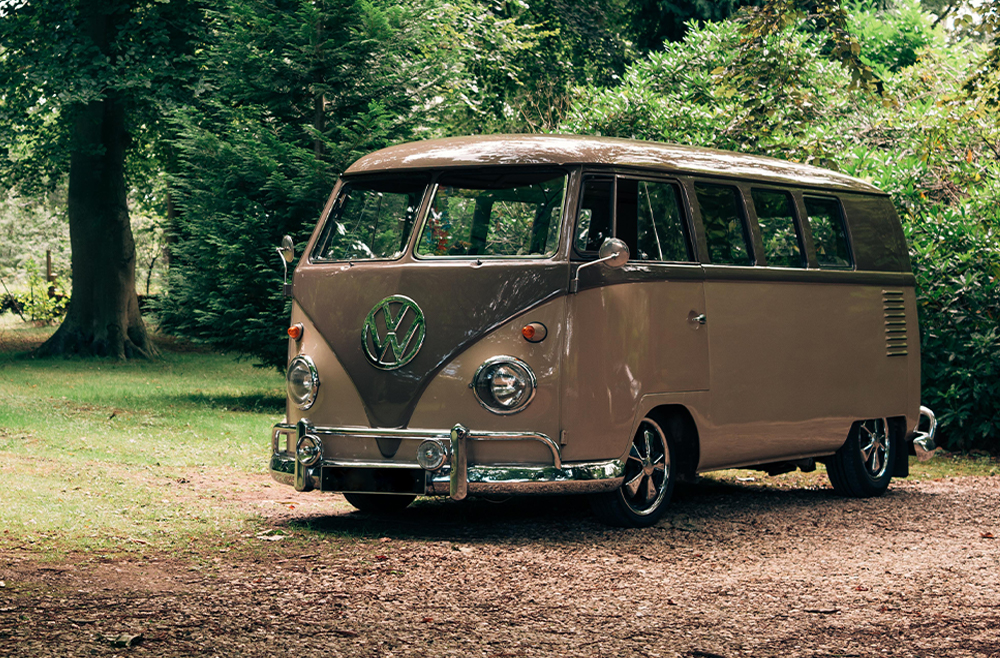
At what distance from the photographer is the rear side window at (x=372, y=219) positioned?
8.13 meters

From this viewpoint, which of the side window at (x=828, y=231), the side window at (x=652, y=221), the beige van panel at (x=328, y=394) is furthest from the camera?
the side window at (x=828, y=231)

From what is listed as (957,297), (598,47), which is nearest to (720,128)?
(957,297)

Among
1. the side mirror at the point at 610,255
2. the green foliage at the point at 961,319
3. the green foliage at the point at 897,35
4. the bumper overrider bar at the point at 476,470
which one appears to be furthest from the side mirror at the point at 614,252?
the green foliage at the point at 897,35

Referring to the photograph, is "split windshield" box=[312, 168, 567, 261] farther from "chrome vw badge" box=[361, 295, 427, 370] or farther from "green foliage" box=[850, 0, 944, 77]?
"green foliage" box=[850, 0, 944, 77]

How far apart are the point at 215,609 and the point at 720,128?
43.1 feet

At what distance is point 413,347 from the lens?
7688 mm

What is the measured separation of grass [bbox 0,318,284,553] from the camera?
799cm

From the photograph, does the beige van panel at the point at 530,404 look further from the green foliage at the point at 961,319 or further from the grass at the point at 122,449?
the green foliage at the point at 961,319

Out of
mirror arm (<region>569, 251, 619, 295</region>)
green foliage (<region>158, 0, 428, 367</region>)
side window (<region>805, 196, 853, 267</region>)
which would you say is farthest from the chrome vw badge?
green foliage (<region>158, 0, 428, 367</region>)

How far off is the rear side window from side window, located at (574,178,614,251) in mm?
1098

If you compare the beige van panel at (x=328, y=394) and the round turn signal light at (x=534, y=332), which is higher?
the round turn signal light at (x=534, y=332)

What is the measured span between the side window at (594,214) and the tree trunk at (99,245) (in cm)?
1810

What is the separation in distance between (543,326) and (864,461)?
161 inches

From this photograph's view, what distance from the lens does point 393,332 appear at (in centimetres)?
775
